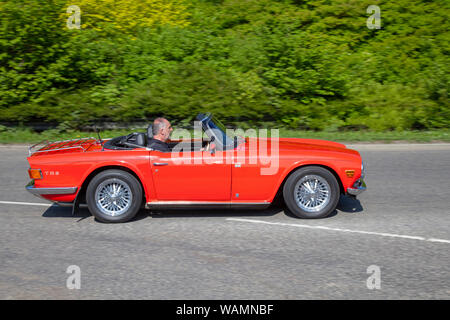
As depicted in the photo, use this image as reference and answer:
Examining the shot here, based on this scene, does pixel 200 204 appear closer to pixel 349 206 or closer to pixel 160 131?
pixel 160 131

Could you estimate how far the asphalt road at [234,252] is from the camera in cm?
495

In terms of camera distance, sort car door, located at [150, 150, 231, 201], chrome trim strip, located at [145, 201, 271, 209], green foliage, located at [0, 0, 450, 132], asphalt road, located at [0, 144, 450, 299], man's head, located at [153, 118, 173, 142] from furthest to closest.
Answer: green foliage, located at [0, 0, 450, 132], man's head, located at [153, 118, 173, 142], chrome trim strip, located at [145, 201, 271, 209], car door, located at [150, 150, 231, 201], asphalt road, located at [0, 144, 450, 299]

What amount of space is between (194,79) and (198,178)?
8.09 metres

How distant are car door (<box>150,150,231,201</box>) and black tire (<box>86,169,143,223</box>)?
0.28 m

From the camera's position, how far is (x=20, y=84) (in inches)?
561

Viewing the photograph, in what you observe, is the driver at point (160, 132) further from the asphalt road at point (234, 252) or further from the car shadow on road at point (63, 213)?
the car shadow on road at point (63, 213)

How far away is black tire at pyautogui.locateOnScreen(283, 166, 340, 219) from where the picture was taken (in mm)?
6844

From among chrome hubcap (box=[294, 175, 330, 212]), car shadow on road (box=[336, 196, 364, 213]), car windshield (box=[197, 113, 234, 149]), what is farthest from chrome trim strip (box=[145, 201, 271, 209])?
car shadow on road (box=[336, 196, 364, 213])

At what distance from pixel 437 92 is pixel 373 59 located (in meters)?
3.97

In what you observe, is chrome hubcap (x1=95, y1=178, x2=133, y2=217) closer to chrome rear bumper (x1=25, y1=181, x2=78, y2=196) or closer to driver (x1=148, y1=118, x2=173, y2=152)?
chrome rear bumper (x1=25, y1=181, x2=78, y2=196)

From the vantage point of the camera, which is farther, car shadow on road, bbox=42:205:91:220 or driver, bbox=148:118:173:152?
car shadow on road, bbox=42:205:91:220

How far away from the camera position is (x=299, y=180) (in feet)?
22.5
